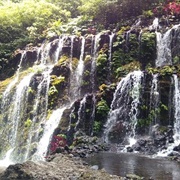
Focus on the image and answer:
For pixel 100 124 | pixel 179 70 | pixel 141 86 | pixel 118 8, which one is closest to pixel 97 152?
pixel 100 124

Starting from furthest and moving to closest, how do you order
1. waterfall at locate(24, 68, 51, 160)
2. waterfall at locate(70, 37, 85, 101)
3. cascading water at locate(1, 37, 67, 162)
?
1. waterfall at locate(70, 37, 85, 101)
2. waterfall at locate(24, 68, 51, 160)
3. cascading water at locate(1, 37, 67, 162)

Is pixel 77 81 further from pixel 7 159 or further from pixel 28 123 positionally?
pixel 7 159

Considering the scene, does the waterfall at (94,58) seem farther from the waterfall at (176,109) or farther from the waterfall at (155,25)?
the waterfall at (176,109)

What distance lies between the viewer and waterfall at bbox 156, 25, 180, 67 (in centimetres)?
2084

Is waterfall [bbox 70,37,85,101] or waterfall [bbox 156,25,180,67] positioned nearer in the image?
waterfall [bbox 70,37,85,101]

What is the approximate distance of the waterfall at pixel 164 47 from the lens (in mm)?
20844

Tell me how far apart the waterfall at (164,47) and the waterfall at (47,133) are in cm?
719

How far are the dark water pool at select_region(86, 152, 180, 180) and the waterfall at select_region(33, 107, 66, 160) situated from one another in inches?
143

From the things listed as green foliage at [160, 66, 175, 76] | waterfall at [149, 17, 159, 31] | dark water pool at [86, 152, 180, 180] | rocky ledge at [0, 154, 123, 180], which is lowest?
rocky ledge at [0, 154, 123, 180]

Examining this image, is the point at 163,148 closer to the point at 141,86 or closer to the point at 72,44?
the point at 141,86

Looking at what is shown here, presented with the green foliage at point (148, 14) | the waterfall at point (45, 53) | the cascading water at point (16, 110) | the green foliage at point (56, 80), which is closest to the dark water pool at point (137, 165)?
the cascading water at point (16, 110)

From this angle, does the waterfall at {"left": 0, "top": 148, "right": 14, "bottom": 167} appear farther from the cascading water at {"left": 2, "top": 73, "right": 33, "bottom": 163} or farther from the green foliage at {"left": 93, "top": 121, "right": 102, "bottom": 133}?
the green foliage at {"left": 93, "top": 121, "right": 102, "bottom": 133}

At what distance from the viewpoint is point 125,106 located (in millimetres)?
17375

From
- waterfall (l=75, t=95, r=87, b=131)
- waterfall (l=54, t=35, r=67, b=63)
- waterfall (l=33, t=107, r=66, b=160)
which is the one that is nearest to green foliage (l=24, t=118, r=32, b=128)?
waterfall (l=33, t=107, r=66, b=160)
